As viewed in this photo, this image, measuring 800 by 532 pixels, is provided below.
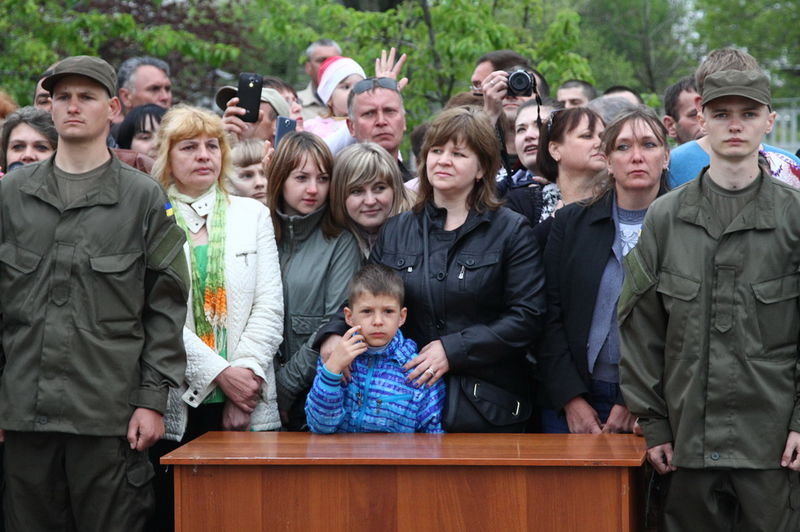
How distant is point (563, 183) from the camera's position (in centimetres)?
527

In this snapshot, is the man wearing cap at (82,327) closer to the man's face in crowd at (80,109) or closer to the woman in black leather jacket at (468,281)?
the man's face in crowd at (80,109)

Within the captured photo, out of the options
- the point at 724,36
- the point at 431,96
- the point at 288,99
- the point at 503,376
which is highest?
the point at 724,36

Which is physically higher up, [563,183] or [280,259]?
[563,183]

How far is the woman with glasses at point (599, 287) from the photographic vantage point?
15.2ft

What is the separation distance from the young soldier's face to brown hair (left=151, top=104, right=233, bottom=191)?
2.35m

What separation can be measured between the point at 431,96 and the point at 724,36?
2613cm

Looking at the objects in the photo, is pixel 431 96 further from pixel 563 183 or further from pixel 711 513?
pixel 711 513

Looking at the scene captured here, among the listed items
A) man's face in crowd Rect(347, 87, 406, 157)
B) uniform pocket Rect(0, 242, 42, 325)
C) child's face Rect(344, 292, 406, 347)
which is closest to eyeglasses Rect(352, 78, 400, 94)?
man's face in crowd Rect(347, 87, 406, 157)

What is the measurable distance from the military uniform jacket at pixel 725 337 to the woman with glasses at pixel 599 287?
54 cm

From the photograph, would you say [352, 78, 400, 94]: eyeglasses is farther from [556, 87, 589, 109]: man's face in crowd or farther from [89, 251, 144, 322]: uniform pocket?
[89, 251, 144, 322]: uniform pocket

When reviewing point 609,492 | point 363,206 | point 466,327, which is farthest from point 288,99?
point 609,492

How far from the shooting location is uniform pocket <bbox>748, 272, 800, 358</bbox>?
3900 millimetres

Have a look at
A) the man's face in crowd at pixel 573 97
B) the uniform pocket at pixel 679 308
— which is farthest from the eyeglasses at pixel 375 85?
the uniform pocket at pixel 679 308

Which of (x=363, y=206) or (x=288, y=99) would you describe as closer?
(x=363, y=206)
